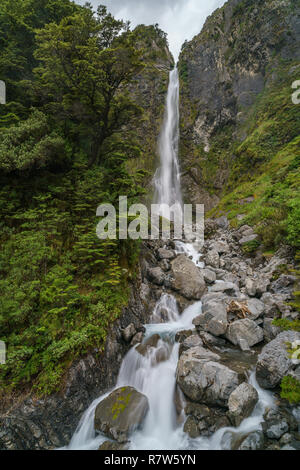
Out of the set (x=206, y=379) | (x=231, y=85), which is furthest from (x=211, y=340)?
(x=231, y=85)

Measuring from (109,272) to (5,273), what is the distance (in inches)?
102

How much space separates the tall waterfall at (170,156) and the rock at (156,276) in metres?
15.7

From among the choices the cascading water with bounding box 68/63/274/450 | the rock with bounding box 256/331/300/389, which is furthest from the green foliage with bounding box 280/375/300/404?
the cascading water with bounding box 68/63/274/450

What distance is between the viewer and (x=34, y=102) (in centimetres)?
859

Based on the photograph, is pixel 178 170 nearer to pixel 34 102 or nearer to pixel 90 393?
pixel 34 102

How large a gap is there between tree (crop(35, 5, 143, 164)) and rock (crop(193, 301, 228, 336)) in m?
7.08

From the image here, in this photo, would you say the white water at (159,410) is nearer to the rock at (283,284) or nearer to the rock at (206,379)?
the rock at (206,379)

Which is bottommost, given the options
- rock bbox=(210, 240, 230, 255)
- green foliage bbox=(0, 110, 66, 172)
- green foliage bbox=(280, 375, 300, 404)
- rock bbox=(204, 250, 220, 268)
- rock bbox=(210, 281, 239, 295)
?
green foliage bbox=(280, 375, 300, 404)

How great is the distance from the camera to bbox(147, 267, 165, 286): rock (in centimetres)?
856

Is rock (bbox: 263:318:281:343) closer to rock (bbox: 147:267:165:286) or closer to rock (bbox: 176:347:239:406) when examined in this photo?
rock (bbox: 176:347:239:406)

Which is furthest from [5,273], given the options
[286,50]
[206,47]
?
[206,47]

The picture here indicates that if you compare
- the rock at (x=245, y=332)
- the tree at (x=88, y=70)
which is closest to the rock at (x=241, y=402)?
the rock at (x=245, y=332)

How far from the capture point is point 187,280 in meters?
8.53

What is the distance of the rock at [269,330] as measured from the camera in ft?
17.4
